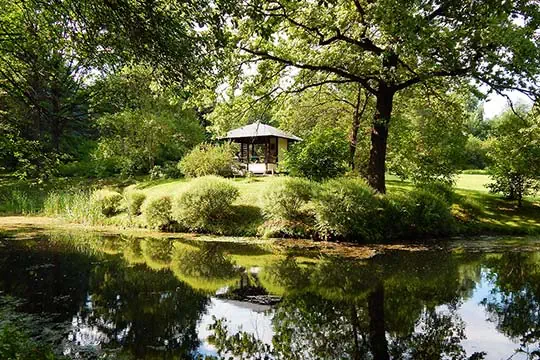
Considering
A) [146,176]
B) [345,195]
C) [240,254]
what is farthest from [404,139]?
[146,176]

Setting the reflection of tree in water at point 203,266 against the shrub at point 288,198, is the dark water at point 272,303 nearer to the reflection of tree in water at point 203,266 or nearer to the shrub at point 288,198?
the reflection of tree in water at point 203,266

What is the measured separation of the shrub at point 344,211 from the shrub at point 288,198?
55 centimetres

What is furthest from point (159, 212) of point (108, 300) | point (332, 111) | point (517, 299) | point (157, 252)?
point (517, 299)

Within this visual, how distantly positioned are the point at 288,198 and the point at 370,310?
6373mm

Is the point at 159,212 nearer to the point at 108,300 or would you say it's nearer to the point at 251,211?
the point at 251,211

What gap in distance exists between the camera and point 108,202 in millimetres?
16375

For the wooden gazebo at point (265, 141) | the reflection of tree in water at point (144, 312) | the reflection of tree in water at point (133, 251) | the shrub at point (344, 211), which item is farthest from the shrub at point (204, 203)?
the wooden gazebo at point (265, 141)

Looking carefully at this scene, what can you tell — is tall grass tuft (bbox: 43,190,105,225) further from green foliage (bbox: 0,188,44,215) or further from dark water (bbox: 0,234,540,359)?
dark water (bbox: 0,234,540,359)

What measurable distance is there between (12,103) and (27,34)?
1988 cm

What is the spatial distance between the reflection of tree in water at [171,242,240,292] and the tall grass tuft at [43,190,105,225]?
5.66 m

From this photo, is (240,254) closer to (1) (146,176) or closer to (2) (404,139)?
(2) (404,139)

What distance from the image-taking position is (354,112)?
19516 mm

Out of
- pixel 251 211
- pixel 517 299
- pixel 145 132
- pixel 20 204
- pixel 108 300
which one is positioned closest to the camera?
pixel 108 300

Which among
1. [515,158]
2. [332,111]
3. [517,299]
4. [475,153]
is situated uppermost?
[332,111]
